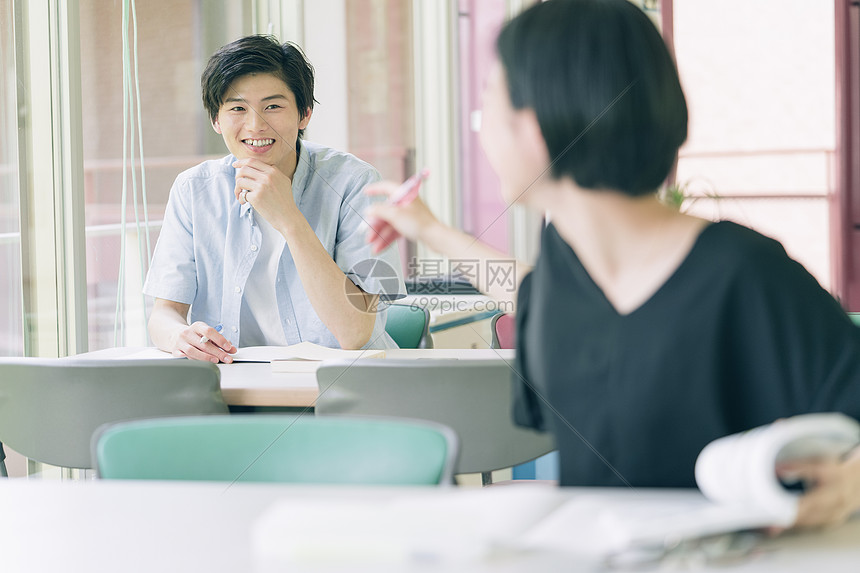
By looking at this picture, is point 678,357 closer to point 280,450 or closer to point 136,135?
point 280,450

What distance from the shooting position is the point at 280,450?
17.8 inches

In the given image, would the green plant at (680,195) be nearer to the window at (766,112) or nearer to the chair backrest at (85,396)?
the window at (766,112)

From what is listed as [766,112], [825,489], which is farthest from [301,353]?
[766,112]

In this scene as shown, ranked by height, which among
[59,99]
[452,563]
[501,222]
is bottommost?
[452,563]

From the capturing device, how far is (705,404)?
1.33 feet

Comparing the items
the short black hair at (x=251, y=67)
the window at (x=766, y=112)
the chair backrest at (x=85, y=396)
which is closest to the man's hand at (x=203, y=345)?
the chair backrest at (x=85, y=396)

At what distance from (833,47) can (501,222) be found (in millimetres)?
1471

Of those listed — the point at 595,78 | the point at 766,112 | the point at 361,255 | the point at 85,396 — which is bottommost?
the point at 85,396

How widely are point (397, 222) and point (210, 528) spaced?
0.62 feet

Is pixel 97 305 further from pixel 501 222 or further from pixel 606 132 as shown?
pixel 606 132

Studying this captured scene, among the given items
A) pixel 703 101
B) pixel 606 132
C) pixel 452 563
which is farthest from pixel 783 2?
pixel 452 563

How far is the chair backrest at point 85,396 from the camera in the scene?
0.68 meters

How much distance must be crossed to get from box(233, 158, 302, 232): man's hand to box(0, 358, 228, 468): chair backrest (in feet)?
0.61

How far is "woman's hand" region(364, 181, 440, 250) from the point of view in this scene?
17.7 inches
